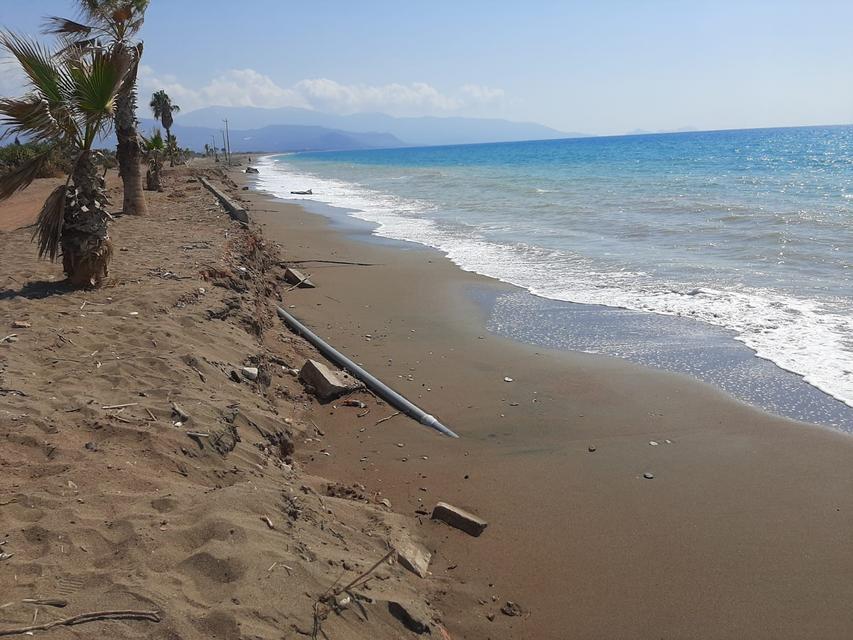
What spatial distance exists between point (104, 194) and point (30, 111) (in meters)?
1.15

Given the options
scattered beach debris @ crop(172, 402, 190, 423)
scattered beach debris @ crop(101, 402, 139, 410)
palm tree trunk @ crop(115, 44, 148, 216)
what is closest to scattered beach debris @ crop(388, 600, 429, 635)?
scattered beach debris @ crop(172, 402, 190, 423)

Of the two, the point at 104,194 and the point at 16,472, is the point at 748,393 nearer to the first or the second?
the point at 16,472

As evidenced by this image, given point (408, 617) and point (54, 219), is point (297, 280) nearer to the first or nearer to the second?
point (54, 219)

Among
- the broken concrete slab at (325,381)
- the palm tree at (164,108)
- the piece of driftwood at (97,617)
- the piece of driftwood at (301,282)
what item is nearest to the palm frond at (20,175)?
the broken concrete slab at (325,381)

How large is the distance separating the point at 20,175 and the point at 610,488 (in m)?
6.05

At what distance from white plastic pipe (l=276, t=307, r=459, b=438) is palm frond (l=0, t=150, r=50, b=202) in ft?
9.84

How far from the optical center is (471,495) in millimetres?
4305

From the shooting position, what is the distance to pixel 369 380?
19.7 feet

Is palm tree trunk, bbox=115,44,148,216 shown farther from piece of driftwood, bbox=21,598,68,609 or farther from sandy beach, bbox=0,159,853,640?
piece of driftwood, bbox=21,598,68,609

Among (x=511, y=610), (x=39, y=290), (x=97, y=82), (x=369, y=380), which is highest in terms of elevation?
(x=97, y=82)

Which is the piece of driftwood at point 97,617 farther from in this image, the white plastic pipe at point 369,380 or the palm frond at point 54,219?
the palm frond at point 54,219

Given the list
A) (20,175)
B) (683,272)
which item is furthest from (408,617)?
(683,272)

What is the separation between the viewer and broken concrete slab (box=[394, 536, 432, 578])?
3379 millimetres

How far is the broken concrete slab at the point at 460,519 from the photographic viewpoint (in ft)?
12.7
